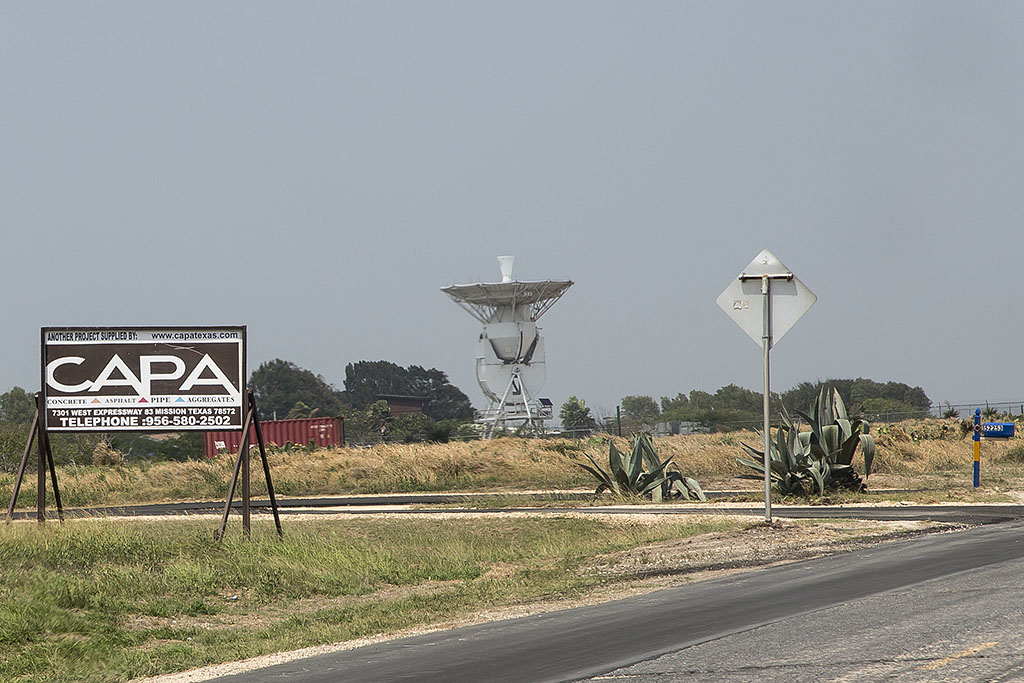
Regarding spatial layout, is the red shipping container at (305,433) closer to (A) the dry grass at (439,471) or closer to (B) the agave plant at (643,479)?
(A) the dry grass at (439,471)

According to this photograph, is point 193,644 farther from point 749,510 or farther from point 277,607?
point 749,510

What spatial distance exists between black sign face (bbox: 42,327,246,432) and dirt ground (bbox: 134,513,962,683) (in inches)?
199

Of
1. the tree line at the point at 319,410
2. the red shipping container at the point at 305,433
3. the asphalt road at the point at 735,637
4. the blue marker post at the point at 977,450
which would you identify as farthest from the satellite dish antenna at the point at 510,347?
the asphalt road at the point at 735,637

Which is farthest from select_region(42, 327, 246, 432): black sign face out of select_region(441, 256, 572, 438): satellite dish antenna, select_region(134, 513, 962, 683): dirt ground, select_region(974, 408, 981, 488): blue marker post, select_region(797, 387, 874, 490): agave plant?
select_region(441, 256, 572, 438): satellite dish antenna

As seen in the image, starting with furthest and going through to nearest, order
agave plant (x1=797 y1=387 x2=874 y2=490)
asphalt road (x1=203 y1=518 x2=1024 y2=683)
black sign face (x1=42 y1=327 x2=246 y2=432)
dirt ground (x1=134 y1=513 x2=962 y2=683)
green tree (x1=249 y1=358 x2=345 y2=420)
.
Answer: green tree (x1=249 y1=358 x2=345 y2=420) → agave plant (x1=797 y1=387 x2=874 y2=490) → black sign face (x1=42 y1=327 x2=246 y2=432) → dirt ground (x1=134 y1=513 x2=962 y2=683) → asphalt road (x1=203 y1=518 x2=1024 y2=683)

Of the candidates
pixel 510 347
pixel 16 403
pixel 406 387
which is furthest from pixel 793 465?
pixel 406 387

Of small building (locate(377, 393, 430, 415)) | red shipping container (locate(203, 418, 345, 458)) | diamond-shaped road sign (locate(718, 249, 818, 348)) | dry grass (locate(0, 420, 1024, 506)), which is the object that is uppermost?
diamond-shaped road sign (locate(718, 249, 818, 348))

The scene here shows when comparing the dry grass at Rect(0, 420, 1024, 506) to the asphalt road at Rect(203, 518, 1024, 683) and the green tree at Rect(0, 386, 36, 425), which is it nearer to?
the asphalt road at Rect(203, 518, 1024, 683)

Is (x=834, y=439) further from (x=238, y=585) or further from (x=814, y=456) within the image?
(x=238, y=585)

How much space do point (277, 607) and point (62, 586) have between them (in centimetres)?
209

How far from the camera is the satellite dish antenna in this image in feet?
243

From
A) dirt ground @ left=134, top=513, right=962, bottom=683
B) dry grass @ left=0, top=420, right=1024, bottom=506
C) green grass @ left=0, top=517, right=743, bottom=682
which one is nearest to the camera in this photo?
green grass @ left=0, top=517, right=743, bottom=682

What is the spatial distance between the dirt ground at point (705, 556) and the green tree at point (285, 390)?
116 meters

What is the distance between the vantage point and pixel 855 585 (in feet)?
32.0
